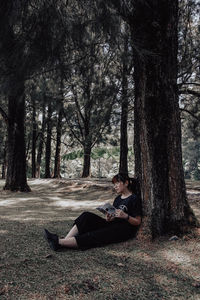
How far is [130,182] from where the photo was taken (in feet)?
12.5

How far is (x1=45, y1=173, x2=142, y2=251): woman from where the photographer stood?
329 cm

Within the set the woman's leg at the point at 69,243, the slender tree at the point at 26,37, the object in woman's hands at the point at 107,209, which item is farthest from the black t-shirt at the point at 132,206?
the slender tree at the point at 26,37

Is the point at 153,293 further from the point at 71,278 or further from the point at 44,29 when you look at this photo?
the point at 44,29

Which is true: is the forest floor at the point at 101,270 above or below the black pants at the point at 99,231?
below

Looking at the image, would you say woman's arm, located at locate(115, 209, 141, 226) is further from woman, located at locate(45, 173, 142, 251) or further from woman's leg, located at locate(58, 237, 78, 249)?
woman's leg, located at locate(58, 237, 78, 249)

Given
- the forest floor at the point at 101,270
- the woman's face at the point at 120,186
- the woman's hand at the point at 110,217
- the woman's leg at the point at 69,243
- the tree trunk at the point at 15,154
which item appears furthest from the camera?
the tree trunk at the point at 15,154

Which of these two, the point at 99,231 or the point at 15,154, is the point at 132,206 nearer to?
the point at 99,231

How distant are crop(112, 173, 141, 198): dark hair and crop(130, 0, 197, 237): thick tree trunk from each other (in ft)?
0.35

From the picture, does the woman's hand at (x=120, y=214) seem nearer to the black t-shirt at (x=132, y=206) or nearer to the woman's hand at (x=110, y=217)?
the woman's hand at (x=110, y=217)

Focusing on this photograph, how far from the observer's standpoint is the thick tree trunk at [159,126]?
372cm

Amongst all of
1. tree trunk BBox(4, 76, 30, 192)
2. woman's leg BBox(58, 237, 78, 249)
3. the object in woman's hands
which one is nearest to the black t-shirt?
the object in woman's hands

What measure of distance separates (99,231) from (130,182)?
842mm

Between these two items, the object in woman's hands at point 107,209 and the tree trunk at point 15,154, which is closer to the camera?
the object in woman's hands at point 107,209

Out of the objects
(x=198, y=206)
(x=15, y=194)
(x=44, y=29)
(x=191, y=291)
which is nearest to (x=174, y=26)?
(x=44, y=29)
